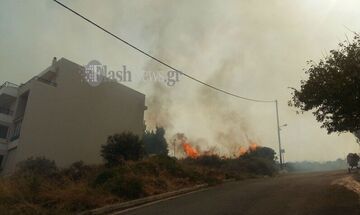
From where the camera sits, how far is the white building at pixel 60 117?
34.5m

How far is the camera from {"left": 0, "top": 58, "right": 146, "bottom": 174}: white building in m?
34.5

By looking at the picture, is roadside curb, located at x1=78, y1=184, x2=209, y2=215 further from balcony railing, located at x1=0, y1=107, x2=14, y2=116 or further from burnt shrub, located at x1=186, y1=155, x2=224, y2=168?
balcony railing, located at x1=0, y1=107, x2=14, y2=116

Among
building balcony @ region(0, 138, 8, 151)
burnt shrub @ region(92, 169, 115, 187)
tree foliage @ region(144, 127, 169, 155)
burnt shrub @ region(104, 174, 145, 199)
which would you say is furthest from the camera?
tree foliage @ region(144, 127, 169, 155)

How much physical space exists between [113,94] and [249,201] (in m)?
33.5

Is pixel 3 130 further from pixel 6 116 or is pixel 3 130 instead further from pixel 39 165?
pixel 39 165

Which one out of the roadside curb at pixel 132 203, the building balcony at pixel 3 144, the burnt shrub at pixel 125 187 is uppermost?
the building balcony at pixel 3 144

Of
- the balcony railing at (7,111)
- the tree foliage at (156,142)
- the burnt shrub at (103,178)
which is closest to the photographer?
the burnt shrub at (103,178)

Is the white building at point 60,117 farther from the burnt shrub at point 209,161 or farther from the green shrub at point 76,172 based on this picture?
the burnt shrub at point 209,161

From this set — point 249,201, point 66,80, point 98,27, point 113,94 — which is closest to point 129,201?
point 249,201

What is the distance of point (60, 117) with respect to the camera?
37.1m

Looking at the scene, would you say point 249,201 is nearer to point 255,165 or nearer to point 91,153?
point 255,165

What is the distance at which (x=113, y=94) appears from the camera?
1716 inches

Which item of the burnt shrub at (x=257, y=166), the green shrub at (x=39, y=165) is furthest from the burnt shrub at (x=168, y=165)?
the burnt shrub at (x=257, y=166)

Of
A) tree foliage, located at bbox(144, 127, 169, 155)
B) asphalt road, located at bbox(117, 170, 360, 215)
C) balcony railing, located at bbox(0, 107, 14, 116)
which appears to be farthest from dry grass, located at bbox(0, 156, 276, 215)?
tree foliage, located at bbox(144, 127, 169, 155)
